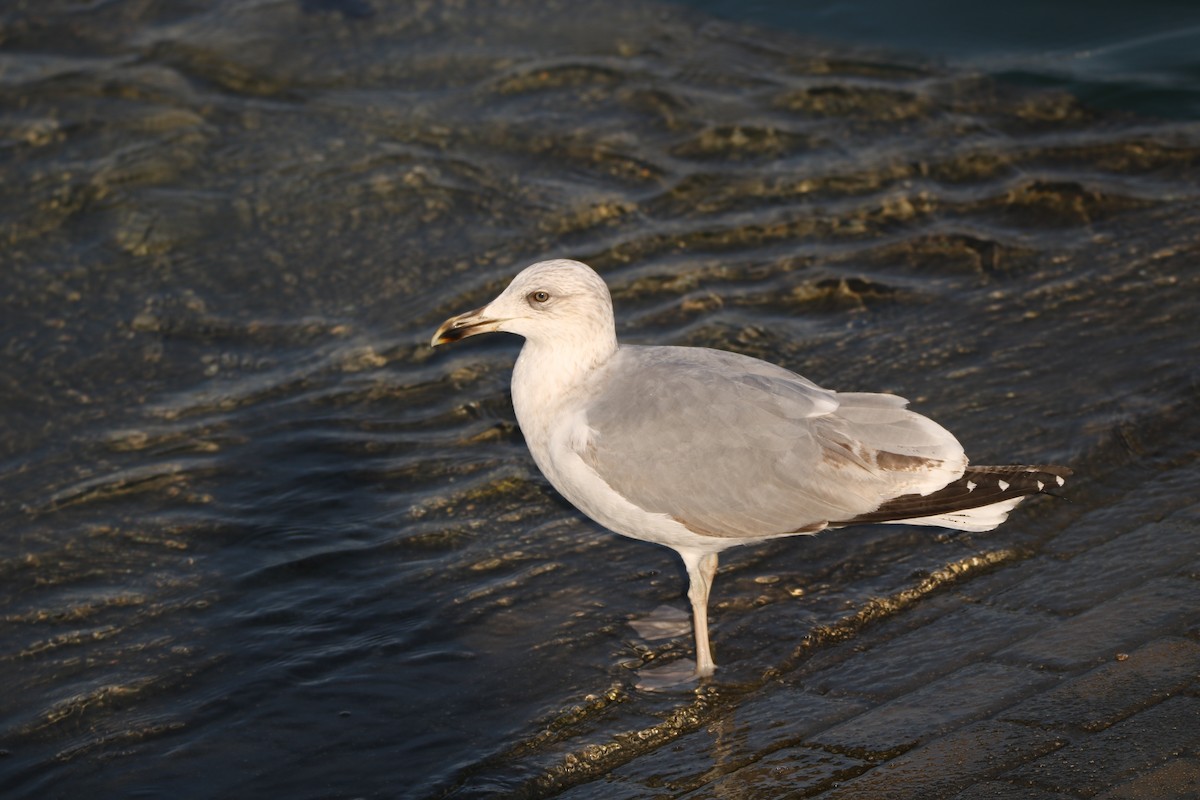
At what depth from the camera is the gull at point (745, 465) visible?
4.86 metres

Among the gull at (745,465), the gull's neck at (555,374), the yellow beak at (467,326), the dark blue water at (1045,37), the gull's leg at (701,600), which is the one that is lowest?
the gull's leg at (701,600)

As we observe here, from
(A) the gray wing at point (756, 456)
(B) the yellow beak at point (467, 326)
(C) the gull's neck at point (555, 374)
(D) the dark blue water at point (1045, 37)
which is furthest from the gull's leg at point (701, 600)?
(D) the dark blue water at point (1045, 37)

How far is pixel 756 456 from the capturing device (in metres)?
4.94

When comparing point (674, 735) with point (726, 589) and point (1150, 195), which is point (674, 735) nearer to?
point (726, 589)

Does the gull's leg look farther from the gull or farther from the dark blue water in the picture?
the dark blue water

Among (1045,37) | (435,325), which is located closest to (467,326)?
(435,325)

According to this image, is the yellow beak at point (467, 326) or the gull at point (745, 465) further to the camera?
the yellow beak at point (467, 326)

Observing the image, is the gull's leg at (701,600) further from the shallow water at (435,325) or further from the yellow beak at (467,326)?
the yellow beak at (467,326)

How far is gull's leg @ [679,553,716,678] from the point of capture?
5.09 m

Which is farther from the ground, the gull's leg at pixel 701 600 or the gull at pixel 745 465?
the gull at pixel 745 465

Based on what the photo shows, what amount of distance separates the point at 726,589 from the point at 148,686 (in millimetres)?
2315

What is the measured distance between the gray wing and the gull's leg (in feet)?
0.88

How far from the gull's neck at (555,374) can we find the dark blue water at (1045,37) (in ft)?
20.6

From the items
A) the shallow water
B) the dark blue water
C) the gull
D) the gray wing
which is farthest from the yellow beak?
the dark blue water
